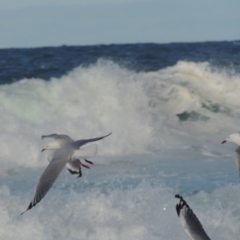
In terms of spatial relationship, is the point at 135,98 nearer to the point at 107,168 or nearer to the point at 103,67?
the point at 103,67

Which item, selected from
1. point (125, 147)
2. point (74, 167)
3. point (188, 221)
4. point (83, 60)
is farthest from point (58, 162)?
point (83, 60)

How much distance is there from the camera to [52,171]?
631 centimetres

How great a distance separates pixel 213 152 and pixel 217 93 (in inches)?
268

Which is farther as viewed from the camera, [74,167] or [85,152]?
[74,167]

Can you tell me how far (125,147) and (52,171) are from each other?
6081 millimetres

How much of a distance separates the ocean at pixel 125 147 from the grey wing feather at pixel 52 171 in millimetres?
968

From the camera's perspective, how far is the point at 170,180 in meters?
9.23

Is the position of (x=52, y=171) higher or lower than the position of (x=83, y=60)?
higher

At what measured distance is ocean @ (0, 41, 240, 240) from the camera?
738 cm

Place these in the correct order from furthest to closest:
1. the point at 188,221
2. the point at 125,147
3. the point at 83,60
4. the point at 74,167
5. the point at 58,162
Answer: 1. the point at 83,60
2. the point at 125,147
3. the point at 74,167
4. the point at 58,162
5. the point at 188,221

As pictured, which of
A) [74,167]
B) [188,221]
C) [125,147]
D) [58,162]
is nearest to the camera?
[188,221]

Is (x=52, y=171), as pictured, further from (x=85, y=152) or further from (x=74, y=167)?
(x=74, y=167)

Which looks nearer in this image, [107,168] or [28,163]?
[107,168]

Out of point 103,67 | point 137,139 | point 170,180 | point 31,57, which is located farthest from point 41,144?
point 31,57
